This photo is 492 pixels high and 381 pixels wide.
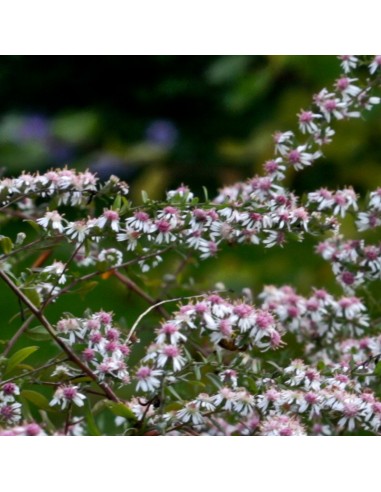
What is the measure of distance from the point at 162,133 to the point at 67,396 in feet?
7.91

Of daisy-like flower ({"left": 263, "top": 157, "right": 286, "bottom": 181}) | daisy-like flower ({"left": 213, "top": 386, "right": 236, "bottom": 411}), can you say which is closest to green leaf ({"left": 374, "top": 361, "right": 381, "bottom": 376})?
daisy-like flower ({"left": 213, "top": 386, "right": 236, "bottom": 411})

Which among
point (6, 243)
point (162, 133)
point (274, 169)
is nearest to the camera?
point (6, 243)

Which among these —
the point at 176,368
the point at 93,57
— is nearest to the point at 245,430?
the point at 176,368

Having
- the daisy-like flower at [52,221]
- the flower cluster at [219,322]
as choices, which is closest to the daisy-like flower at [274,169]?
the flower cluster at [219,322]

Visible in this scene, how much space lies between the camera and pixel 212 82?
300cm

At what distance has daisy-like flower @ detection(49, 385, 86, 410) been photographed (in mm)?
746

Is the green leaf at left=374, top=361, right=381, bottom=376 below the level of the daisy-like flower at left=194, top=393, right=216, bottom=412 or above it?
above

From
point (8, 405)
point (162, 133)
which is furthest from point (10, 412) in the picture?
point (162, 133)

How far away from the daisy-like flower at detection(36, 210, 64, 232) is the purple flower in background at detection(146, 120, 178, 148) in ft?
7.41

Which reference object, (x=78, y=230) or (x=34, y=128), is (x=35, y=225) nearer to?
(x=78, y=230)

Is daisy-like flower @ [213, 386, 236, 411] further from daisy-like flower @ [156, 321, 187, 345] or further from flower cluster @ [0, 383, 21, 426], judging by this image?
flower cluster @ [0, 383, 21, 426]

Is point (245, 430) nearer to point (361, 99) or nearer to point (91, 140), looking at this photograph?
point (361, 99)

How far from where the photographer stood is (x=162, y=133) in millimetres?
3105

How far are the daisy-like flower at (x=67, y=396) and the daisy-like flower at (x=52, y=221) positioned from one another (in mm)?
142
